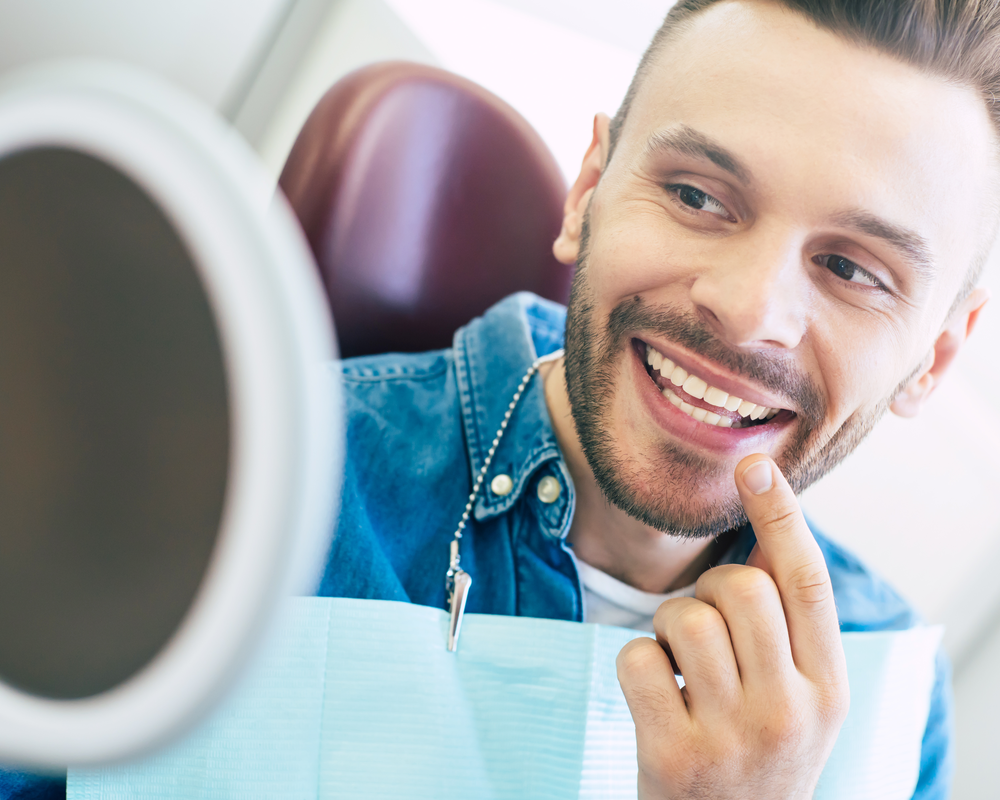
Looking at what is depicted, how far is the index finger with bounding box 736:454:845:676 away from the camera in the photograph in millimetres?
549

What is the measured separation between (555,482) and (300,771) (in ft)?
1.19

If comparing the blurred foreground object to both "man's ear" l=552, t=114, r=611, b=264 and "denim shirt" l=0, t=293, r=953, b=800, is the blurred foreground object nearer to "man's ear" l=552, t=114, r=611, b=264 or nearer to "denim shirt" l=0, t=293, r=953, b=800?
"denim shirt" l=0, t=293, r=953, b=800

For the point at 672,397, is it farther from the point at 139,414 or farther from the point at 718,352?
the point at 139,414

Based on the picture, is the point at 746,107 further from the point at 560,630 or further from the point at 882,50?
the point at 560,630

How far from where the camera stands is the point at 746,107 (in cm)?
61

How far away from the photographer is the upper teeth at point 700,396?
0.66m

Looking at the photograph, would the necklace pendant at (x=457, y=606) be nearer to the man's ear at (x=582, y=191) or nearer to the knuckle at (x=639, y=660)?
the knuckle at (x=639, y=660)

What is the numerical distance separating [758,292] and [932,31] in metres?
0.28

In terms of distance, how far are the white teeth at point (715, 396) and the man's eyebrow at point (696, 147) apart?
187 mm

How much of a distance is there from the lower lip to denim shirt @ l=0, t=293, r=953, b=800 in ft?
0.44

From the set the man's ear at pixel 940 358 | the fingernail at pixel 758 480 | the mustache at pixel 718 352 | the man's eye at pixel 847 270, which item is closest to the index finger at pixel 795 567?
the fingernail at pixel 758 480

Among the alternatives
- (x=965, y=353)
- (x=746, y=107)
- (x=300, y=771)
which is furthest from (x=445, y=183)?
(x=965, y=353)

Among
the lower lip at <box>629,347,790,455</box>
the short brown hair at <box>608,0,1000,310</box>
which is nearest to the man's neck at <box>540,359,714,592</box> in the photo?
the lower lip at <box>629,347,790,455</box>

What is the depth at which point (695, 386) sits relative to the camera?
67 centimetres
